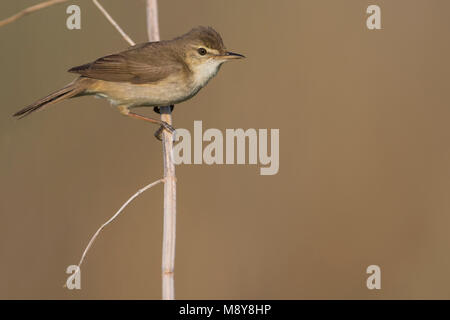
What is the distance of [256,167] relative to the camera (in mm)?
6289

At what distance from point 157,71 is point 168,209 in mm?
1440

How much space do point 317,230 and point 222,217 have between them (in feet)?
3.48

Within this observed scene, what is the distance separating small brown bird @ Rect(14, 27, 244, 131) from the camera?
4.49m

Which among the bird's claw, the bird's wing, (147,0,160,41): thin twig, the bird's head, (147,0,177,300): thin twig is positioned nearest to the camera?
(147,0,177,300): thin twig

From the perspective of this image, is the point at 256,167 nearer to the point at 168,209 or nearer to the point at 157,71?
the point at 157,71

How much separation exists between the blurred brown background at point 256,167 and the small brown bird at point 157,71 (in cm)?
155

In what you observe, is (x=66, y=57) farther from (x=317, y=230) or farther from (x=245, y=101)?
(x=317, y=230)

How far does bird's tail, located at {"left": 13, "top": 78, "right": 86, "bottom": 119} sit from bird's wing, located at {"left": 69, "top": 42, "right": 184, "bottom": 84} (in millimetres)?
193

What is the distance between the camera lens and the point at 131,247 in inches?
244

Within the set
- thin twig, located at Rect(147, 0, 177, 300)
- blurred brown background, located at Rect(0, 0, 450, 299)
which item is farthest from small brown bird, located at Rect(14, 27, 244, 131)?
blurred brown background, located at Rect(0, 0, 450, 299)

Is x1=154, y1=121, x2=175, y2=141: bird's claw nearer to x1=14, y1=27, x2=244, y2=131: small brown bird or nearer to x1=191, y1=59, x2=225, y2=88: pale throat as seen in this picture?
x1=14, y1=27, x2=244, y2=131: small brown bird

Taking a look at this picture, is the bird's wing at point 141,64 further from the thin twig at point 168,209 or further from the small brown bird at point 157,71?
the thin twig at point 168,209

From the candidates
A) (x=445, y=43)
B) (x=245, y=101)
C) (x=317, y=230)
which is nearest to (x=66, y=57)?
(x=245, y=101)

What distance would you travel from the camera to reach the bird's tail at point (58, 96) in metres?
3.93
